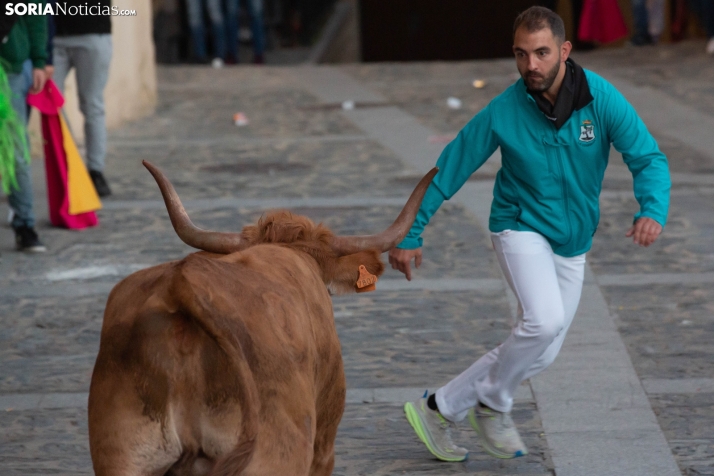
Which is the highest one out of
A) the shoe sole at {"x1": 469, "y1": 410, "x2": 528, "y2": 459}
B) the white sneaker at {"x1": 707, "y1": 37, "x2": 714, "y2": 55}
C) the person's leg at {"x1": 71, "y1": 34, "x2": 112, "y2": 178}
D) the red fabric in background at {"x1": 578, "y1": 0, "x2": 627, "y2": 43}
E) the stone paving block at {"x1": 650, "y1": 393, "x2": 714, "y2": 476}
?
the person's leg at {"x1": 71, "y1": 34, "x2": 112, "y2": 178}

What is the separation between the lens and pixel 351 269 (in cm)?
414

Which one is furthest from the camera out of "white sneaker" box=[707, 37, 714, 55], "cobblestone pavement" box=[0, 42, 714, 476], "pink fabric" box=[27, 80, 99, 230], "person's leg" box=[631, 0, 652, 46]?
"person's leg" box=[631, 0, 652, 46]

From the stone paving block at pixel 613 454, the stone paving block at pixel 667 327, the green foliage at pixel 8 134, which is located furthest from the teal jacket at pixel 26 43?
the stone paving block at pixel 613 454

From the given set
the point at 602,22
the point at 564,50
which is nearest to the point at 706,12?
the point at 602,22

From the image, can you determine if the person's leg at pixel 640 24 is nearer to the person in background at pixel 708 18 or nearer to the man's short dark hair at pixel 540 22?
the person in background at pixel 708 18

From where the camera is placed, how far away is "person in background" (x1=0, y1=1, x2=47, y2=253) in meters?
8.60

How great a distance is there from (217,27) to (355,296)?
1382cm

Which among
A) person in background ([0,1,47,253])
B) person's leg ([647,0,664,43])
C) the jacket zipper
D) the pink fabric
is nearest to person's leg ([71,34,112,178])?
the pink fabric

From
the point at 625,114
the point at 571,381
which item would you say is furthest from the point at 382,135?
the point at 625,114

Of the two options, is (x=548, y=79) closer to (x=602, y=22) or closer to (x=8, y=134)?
(x=8, y=134)

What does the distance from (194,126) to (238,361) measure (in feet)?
40.3

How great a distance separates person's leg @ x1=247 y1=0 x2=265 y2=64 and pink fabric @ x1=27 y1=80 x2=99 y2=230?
37.0 feet

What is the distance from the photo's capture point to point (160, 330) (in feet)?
10.9

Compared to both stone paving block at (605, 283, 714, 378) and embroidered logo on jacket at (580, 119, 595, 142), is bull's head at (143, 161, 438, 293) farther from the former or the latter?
stone paving block at (605, 283, 714, 378)
